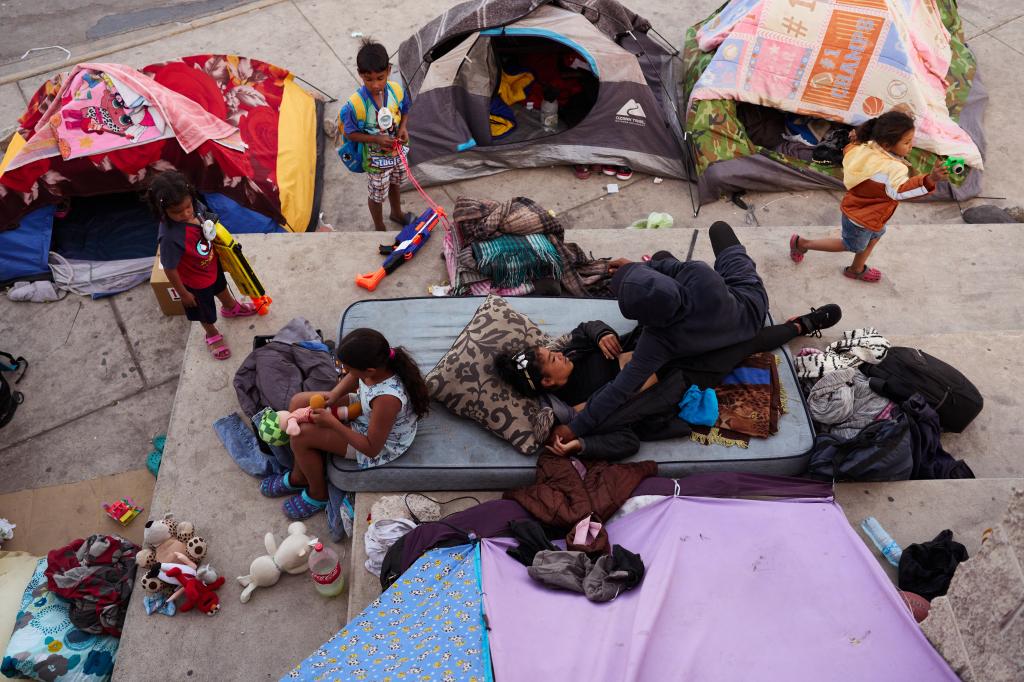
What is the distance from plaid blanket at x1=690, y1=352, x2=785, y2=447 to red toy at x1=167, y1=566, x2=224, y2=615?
2375 mm

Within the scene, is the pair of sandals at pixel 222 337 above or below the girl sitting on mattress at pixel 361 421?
below

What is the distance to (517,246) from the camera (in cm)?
429

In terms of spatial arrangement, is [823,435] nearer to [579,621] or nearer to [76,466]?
[579,621]

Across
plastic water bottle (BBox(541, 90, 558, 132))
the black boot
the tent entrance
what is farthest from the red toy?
plastic water bottle (BBox(541, 90, 558, 132))

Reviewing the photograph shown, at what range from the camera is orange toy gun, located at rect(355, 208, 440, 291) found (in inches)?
176

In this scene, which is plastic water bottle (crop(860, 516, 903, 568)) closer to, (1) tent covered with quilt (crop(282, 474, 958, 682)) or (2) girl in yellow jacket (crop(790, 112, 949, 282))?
(1) tent covered with quilt (crop(282, 474, 958, 682))

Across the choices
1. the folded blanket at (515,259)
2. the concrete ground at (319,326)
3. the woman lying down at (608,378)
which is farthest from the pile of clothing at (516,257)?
the woman lying down at (608,378)

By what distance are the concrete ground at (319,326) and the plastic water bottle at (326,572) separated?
74mm

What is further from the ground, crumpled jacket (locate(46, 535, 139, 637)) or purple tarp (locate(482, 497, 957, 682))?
purple tarp (locate(482, 497, 957, 682))

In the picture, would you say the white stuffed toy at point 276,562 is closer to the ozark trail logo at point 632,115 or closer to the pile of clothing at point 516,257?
the pile of clothing at point 516,257

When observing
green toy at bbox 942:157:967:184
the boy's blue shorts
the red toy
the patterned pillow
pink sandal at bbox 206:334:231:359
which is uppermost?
the boy's blue shorts

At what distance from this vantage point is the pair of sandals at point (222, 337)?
4.11 meters

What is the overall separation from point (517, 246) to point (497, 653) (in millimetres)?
2536

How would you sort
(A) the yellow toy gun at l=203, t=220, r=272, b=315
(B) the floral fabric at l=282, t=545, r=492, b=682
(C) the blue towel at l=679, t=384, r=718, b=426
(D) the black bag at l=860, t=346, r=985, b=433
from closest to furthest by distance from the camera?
(B) the floral fabric at l=282, t=545, r=492, b=682
(C) the blue towel at l=679, t=384, r=718, b=426
(D) the black bag at l=860, t=346, r=985, b=433
(A) the yellow toy gun at l=203, t=220, r=272, b=315
